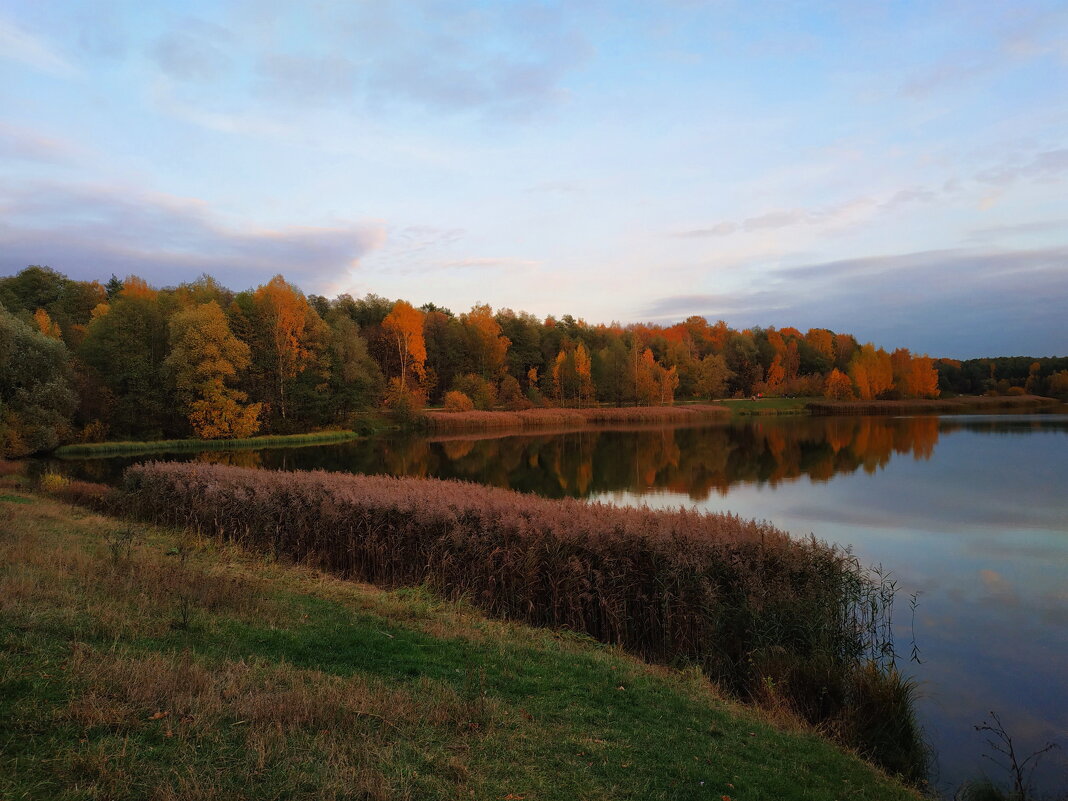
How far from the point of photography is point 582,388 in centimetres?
8538

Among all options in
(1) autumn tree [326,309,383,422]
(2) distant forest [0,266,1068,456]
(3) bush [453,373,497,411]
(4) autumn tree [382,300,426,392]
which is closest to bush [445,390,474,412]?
(2) distant forest [0,266,1068,456]

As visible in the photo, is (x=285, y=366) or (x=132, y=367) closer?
(x=132, y=367)

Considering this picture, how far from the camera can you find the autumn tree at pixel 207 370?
45.3 m

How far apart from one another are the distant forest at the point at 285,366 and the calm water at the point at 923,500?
703 cm

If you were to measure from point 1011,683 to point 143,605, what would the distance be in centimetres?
1157

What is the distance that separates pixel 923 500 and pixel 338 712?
22.6 metres

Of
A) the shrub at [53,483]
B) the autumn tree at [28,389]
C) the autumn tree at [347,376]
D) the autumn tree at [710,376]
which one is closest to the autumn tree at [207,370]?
the autumn tree at [28,389]

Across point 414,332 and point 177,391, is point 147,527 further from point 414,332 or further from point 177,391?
point 414,332

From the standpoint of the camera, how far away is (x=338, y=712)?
5102mm

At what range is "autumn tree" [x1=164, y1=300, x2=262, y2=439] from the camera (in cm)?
4534

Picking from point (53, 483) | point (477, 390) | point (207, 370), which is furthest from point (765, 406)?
point (53, 483)

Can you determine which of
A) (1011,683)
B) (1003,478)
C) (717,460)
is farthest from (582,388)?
(1011,683)

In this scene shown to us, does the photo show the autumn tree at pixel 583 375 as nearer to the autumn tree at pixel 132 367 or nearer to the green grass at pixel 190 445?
the green grass at pixel 190 445

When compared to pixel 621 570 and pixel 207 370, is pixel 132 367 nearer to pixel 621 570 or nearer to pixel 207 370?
pixel 207 370
